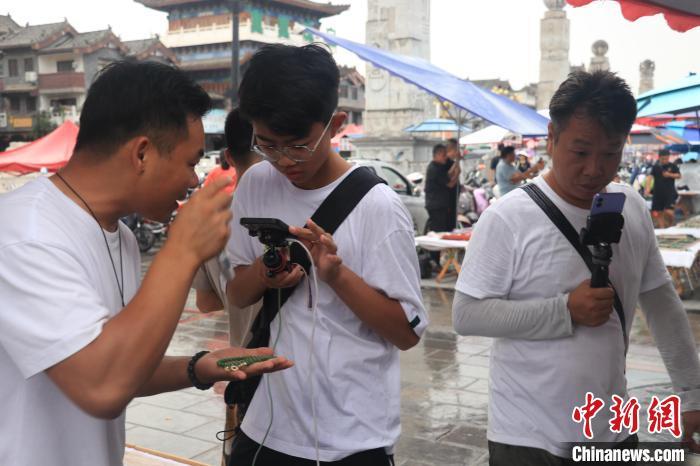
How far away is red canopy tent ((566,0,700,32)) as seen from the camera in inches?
104

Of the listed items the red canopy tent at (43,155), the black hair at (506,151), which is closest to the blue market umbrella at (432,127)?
the black hair at (506,151)

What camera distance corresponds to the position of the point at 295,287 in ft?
6.55

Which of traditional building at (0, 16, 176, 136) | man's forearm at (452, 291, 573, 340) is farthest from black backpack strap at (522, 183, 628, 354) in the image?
traditional building at (0, 16, 176, 136)

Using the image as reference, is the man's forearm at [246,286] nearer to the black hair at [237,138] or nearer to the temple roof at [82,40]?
the black hair at [237,138]

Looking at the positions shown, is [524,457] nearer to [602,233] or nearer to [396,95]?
[602,233]

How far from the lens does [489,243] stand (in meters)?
2.20

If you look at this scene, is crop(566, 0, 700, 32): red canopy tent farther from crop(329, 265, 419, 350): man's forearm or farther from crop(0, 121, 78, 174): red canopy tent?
crop(0, 121, 78, 174): red canopy tent

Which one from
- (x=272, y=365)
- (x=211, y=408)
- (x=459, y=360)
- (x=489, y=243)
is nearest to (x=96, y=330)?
(x=272, y=365)

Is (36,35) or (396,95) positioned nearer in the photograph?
(396,95)

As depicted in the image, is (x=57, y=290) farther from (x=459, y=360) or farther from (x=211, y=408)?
(x=459, y=360)

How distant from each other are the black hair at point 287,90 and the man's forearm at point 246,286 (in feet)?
1.28

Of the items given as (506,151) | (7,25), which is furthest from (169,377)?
(7,25)

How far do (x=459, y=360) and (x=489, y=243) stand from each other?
4.09 metres

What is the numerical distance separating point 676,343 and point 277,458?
1356 mm
